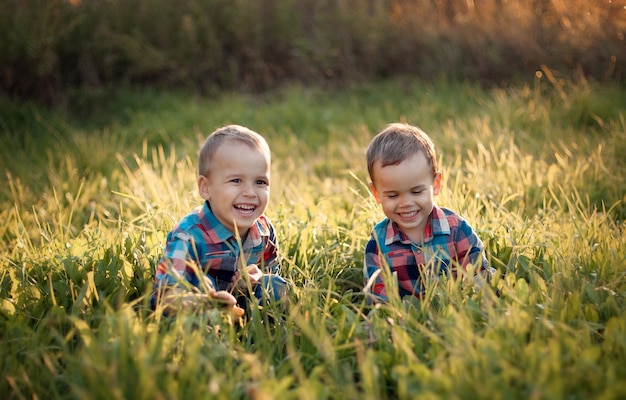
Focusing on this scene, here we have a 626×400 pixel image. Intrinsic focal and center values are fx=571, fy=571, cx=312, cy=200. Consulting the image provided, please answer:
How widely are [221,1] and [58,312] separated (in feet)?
22.1

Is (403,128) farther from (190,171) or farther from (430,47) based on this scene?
(430,47)

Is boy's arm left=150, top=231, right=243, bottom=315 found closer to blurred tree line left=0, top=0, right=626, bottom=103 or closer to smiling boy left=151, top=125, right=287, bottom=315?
smiling boy left=151, top=125, right=287, bottom=315

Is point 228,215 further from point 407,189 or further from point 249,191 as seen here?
point 407,189

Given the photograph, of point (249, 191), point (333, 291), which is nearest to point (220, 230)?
point (249, 191)

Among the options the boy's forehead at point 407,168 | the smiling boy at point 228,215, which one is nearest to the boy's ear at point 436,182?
the boy's forehead at point 407,168

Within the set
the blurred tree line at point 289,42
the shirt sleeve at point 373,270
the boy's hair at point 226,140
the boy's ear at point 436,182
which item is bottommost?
the shirt sleeve at point 373,270

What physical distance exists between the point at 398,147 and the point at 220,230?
0.92 m

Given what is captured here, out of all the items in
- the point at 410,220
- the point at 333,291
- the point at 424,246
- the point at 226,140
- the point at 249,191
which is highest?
the point at 226,140

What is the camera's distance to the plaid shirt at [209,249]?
248 centimetres

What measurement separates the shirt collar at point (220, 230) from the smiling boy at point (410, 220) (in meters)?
0.55

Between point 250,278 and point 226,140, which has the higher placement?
point 226,140

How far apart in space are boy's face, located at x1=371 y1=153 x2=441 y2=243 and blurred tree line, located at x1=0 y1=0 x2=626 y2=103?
5.33m

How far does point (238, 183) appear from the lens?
2674 mm

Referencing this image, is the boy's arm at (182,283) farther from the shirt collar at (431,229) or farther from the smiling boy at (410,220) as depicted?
the shirt collar at (431,229)
